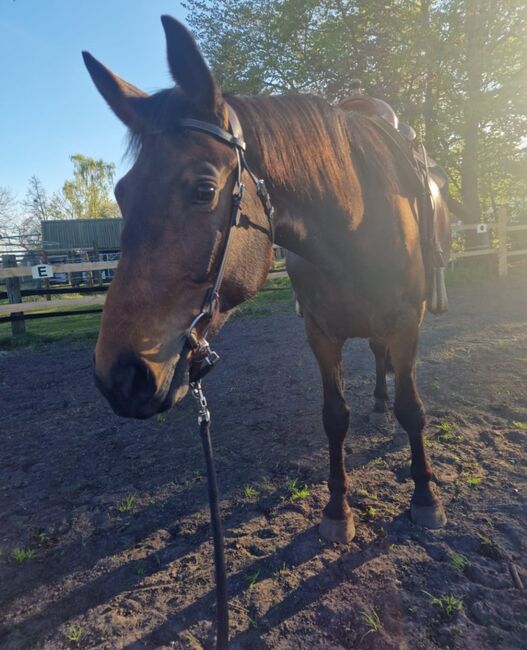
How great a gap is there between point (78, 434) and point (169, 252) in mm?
3416

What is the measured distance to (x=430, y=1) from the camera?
11.0m

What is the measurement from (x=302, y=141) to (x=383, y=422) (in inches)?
109

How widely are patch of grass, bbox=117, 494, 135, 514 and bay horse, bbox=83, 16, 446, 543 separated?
1.34 metres

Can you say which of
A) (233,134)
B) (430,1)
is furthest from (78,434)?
(430,1)

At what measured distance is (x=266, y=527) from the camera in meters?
2.49

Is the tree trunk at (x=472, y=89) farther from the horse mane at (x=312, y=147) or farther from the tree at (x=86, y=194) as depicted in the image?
the tree at (x=86, y=194)

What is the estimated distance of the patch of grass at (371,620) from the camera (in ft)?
5.71

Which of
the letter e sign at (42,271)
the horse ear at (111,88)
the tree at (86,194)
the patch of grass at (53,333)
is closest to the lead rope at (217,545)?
Answer: the horse ear at (111,88)

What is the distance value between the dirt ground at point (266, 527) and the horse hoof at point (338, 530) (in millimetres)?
48

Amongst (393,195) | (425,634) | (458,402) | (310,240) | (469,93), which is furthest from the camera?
(469,93)

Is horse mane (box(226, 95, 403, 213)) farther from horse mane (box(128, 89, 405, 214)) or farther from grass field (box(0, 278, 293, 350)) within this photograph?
grass field (box(0, 278, 293, 350))

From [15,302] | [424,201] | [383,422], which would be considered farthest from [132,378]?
[15,302]

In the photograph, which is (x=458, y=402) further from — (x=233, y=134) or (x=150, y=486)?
(x=233, y=134)

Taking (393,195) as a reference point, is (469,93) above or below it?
above
